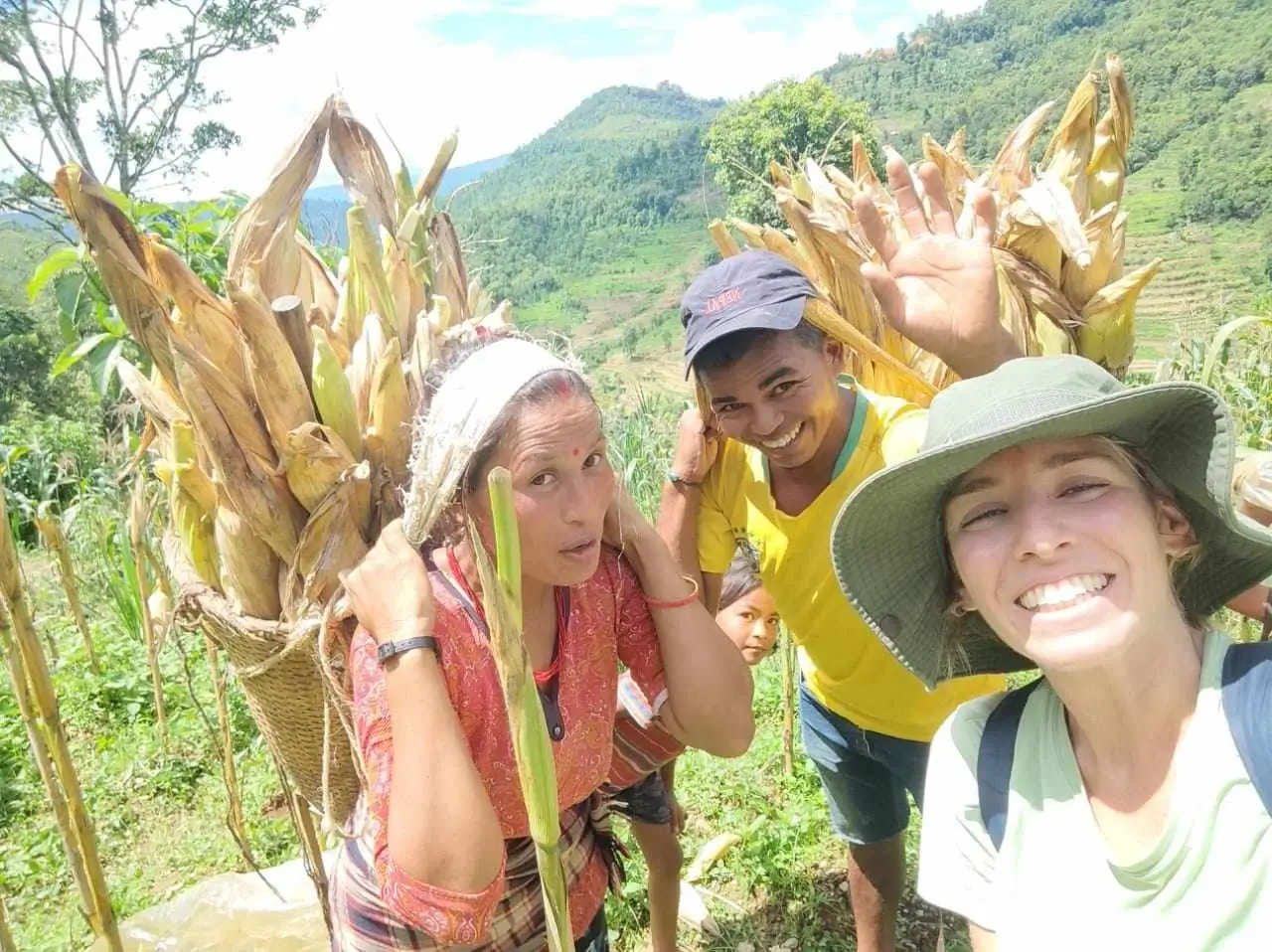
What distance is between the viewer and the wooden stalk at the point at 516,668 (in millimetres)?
591

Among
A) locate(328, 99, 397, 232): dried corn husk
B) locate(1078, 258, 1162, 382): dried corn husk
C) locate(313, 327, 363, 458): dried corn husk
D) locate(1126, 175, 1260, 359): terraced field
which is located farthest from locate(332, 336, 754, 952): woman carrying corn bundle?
locate(1126, 175, 1260, 359): terraced field

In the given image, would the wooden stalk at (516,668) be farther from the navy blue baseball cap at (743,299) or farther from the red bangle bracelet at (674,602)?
the navy blue baseball cap at (743,299)

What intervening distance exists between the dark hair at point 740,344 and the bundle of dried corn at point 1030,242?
0.10m

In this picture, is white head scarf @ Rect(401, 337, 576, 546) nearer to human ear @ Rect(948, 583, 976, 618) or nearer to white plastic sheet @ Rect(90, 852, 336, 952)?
human ear @ Rect(948, 583, 976, 618)

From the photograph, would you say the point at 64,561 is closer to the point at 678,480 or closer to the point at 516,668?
the point at 678,480

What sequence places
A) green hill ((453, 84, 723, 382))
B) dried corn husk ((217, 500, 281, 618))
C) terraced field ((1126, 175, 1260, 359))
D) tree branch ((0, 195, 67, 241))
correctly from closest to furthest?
dried corn husk ((217, 500, 281, 618)), tree branch ((0, 195, 67, 241)), terraced field ((1126, 175, 1260, 359)), green hill ((453, 84, 723, 382))

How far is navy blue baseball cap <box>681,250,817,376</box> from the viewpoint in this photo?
5.13 feet

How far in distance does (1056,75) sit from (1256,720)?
5349cm

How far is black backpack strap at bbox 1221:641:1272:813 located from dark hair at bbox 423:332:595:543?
A: 967 millimetres

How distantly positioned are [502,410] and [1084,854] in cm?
100

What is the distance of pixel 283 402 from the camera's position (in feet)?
4.29

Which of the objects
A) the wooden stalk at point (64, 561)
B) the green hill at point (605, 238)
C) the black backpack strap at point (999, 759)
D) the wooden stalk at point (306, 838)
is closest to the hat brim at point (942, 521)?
the black backpack strap at point (999, 759)

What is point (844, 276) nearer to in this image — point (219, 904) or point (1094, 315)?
point (1094, 315)

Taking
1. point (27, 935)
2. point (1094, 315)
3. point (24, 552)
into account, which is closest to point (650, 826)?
point (1094, 315)
